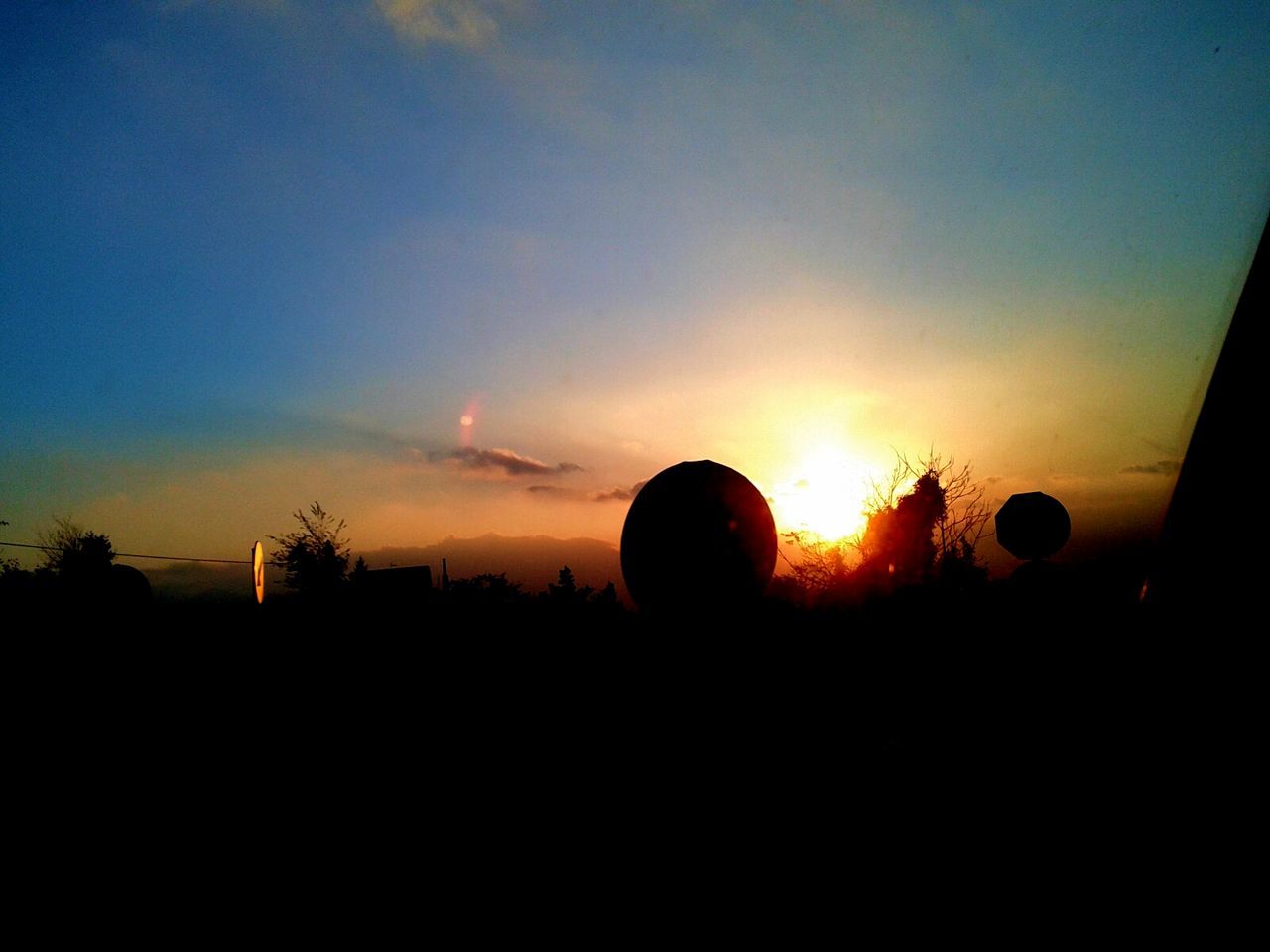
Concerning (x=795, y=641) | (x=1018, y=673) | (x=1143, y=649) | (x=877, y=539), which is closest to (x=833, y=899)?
(x=1143, y=649)

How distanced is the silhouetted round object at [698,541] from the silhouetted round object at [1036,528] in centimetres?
1792

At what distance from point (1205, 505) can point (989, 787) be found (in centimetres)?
637

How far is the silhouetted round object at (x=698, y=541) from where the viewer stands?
1534 cm

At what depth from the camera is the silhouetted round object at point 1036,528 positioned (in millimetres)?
27406

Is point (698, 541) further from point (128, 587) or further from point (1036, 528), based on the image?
point (128, 587)

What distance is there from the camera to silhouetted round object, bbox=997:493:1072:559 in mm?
27406

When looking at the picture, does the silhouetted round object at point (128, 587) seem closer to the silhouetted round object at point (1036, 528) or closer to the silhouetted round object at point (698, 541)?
the silhouetted round object at point (698, 541)

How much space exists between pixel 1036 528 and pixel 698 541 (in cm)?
2084

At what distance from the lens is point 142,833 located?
20.9ft

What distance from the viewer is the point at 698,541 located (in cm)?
1535

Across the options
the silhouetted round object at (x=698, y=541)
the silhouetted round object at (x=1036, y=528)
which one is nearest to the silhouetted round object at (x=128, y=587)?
the silhouetted round object at (x=698, y=541)

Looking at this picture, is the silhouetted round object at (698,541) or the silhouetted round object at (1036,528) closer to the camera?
the silhouetted round object at (698,541)

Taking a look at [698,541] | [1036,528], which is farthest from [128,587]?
[1036,528]

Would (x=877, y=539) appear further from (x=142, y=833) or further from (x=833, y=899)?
(x=142, y=833)
